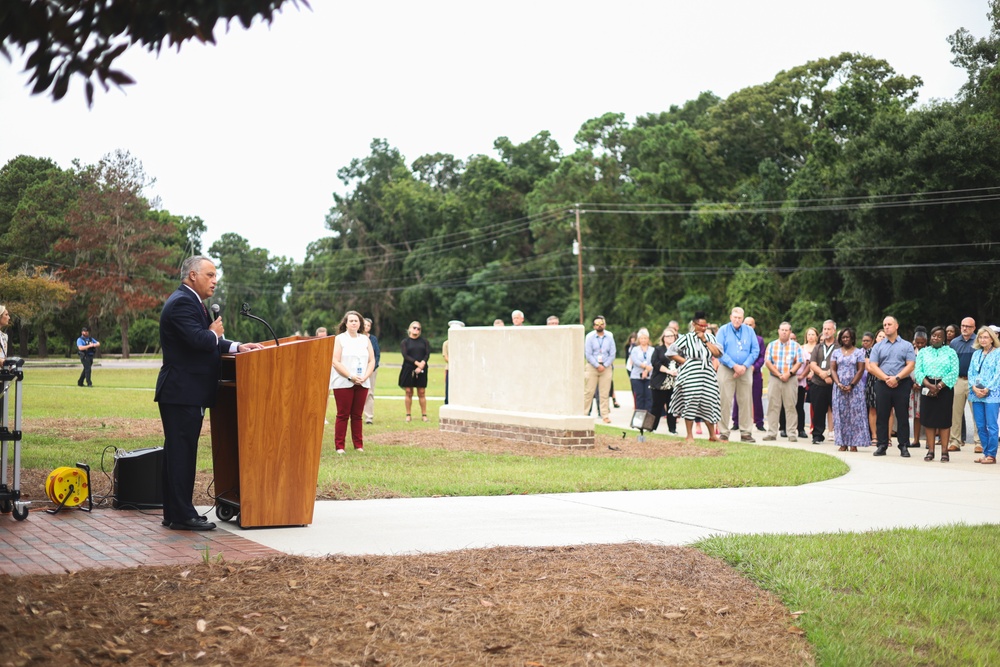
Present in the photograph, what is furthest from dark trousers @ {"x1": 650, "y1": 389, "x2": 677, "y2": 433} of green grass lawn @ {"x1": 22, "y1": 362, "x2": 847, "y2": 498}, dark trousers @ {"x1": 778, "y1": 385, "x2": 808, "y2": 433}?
dark trousers @ {"x1": 778, "y1": 385, "x2": 808, "y2": 433}

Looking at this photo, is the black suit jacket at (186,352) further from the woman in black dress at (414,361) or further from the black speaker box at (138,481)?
the woman in black dress at (414,361)

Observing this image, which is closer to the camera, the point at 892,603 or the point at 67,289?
the point at 892,603

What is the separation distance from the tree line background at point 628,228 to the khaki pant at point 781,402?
60.2 ft

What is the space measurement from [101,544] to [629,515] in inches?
178

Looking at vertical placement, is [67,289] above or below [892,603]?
above

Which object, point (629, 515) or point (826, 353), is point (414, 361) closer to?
point (826, 353)

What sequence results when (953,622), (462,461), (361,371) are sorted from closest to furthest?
(953,622), (462,461), (361,371)

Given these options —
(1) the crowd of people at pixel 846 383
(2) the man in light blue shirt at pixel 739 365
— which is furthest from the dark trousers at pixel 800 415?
(2) the man in light blue shirt at pixel 739 365

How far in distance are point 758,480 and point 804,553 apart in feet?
16.8

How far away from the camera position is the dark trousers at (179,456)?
8.09 metres

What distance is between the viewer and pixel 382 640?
5.00 metres

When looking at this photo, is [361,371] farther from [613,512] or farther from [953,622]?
[953,622]

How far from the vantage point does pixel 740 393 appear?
770 inches

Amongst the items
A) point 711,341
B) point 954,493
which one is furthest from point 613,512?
point 711,341
